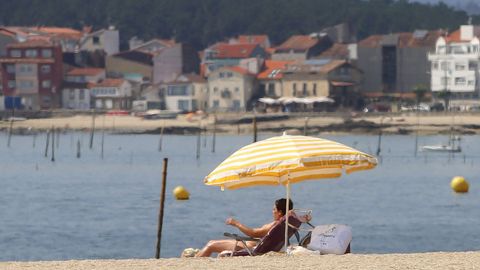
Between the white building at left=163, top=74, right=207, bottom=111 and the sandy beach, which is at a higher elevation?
the white building at left=163, top=74, right=207, bottom=111

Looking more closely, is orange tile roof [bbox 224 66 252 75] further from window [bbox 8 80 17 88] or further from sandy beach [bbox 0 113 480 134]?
window [bbox 8 80 17 88]

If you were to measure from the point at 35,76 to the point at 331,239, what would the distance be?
128417 millimetres

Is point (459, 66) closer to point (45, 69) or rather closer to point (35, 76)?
point (45, 69)

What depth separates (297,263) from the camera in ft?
62.6

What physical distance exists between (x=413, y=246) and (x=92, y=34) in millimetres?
142390

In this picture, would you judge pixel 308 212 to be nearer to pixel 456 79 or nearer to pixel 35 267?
pixel 35 267

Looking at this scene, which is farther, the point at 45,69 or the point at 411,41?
the point at 411,41

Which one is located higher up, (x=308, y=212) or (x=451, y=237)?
(x=308, y=212)

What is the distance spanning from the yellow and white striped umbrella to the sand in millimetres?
1241

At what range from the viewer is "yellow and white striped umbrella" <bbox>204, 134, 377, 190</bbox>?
19859 millimetres

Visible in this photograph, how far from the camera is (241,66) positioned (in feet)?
490

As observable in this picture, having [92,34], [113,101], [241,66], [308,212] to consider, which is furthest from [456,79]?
[308,212]

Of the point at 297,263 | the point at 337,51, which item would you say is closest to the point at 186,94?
the point at 337,51

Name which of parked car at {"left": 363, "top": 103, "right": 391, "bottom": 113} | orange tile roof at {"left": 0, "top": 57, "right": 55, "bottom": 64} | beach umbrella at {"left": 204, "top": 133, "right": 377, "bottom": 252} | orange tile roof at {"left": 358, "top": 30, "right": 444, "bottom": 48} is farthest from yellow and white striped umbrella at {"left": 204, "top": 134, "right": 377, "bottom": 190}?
orange tile roof at {"left": 358, "top": 30, "right": 444, "bottom": 48}
